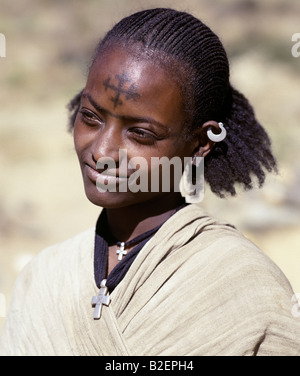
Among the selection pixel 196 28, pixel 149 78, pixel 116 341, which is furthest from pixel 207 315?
pixel 196 28

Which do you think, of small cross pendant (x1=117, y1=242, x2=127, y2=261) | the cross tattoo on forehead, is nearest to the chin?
small cross pendant (x1=117, y1=242, x2=127, y2=261)

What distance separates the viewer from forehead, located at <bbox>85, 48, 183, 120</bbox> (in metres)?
2.14

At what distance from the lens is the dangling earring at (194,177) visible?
240 cm

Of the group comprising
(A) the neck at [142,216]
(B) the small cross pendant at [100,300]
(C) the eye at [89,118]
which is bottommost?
(B) the small cross pendant at [100,300]

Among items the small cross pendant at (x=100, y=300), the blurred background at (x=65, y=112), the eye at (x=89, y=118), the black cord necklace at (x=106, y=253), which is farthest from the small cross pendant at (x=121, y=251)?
the blurred background at (x=65, y=112)

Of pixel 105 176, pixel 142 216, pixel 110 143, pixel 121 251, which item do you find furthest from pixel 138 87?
pixel 121 251

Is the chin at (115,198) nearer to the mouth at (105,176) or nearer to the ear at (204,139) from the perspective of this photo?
the mouth at (105,176)

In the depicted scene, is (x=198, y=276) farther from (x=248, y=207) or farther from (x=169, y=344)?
(x=248, y=207)

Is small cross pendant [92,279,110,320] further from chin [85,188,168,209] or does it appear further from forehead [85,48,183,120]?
forehead [85,48,183,120]

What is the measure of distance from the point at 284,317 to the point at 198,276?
1.03 feet

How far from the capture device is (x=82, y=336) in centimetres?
232

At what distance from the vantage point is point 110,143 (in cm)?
216

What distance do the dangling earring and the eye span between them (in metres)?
0.34

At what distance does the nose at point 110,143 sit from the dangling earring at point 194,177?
0.29 meters
